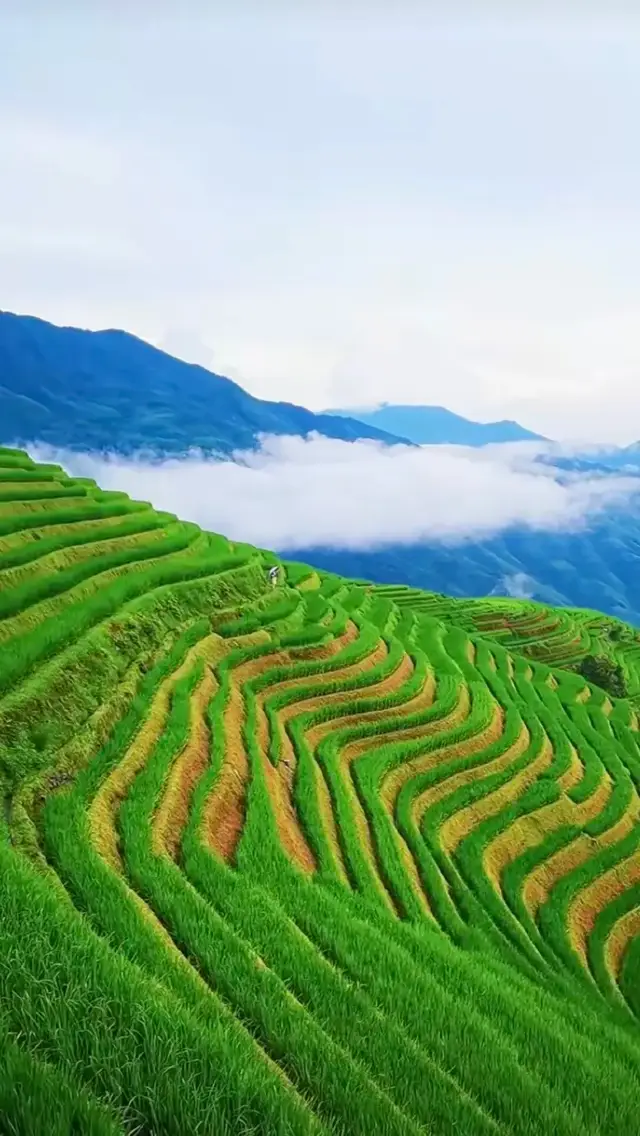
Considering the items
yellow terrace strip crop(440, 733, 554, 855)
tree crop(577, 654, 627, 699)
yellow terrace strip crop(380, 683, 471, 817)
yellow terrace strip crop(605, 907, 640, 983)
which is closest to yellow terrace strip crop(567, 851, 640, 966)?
yellow terrace strip crop(605, 907, 640, 983)

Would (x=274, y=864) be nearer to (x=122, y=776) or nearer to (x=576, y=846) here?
(x=122, y=776)

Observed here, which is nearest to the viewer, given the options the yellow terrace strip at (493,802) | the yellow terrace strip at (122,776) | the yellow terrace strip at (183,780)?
the yellow terrace strip at (122,776)

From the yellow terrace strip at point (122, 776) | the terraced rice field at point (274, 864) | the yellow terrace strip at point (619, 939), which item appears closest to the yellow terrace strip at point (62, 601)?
the terraced rice field at point (274, 864)

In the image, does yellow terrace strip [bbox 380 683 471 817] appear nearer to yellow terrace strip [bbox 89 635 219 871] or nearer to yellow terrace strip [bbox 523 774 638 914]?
yellow terrace strip [bbox 523 774 638 914]

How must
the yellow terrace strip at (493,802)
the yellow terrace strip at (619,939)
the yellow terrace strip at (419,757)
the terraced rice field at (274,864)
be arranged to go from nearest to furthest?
the terraced rice field at (274,864) → the yellow terrace strip at (619,939) → the yellow terrace strip at (493,802) → the yellow terrace strip at (419,757)

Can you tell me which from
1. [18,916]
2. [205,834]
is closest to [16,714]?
[205,834]

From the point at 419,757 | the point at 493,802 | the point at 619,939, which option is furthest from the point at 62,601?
the point at 619,939

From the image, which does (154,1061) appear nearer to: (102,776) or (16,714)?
(102,776)

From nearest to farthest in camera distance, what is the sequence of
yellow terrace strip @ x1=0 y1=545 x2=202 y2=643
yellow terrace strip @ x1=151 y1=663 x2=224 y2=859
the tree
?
1. yellow terrace strip @ x1=151 y1=663 x2=224 y2=859
2. yellow terrace strip @ x1=0 y1=545 x2=202 y2=643
3. the tree

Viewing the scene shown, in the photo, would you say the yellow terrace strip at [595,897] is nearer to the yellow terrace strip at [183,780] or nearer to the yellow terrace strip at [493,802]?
the yellow terrace strip at [493,802]
